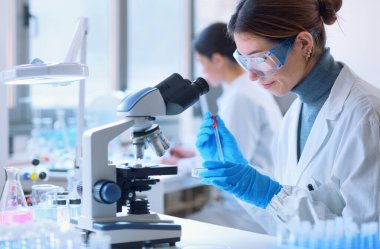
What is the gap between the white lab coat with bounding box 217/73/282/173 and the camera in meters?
3.07

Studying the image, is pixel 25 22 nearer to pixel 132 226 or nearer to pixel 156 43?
pixel 156 43

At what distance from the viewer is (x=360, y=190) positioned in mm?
1640

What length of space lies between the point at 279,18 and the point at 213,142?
1.68 feet

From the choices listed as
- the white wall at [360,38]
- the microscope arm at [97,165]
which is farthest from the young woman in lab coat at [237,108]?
the microscope arm at [97,165]

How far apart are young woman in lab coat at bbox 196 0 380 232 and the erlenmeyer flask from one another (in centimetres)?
58

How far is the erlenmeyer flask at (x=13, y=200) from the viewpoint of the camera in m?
1.58

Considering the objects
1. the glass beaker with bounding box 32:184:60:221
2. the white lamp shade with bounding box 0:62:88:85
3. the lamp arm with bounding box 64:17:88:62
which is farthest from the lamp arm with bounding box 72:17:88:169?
the white lamp shade with bounding box 0:62:88:85

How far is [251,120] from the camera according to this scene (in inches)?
122

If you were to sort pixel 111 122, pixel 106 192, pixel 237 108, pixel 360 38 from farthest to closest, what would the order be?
pixel 360 38
pixel 237 108
pixel 111 122
pixel 106 192

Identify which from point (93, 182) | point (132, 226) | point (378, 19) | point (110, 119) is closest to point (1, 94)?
point (93, 182)

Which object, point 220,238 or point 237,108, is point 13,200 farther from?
point 237,108

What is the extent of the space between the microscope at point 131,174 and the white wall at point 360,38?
183 cm

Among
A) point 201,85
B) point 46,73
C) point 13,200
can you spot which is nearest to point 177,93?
point 201,85

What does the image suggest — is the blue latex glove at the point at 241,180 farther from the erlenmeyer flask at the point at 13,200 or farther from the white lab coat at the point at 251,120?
the white lab coat at the point at 251,120
